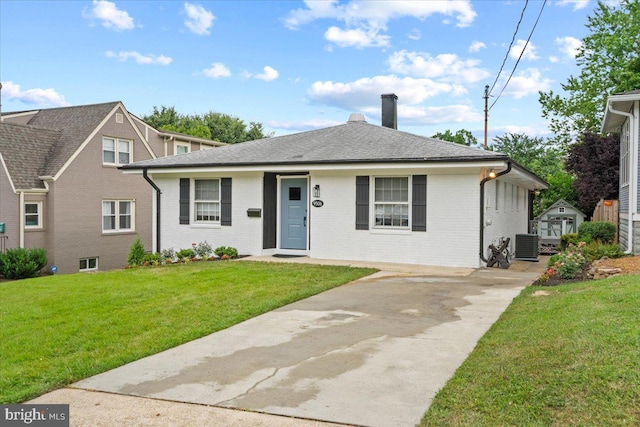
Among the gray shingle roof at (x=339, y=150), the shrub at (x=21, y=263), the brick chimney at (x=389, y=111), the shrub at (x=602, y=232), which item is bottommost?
the shrub at (x=21, y=263)

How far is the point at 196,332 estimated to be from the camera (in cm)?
632

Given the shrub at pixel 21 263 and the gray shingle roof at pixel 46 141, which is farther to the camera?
the gray shingle roof at pixel 46 141

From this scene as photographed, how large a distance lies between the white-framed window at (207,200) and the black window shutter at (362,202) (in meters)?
4.23

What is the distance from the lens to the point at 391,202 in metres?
13.1

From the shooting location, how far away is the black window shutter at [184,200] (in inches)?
603

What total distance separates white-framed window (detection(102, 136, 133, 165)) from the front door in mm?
11069

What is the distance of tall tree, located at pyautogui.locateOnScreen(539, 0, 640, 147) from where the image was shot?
26.0 meters

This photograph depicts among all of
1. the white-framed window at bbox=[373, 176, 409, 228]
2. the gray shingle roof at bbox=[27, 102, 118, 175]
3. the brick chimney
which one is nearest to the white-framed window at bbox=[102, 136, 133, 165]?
the gray shingle roof at bbox=[27, 102, 118, 175]

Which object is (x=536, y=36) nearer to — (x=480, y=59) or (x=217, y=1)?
(x=480, y=59)

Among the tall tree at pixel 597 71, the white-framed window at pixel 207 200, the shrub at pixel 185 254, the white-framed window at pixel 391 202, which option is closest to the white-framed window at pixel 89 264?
the white-framed window at pixel 207 200

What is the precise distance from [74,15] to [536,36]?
14816 millimetres

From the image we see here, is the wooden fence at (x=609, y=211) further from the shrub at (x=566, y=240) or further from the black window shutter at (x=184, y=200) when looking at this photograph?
the black window shutter at (x=184, y=200)

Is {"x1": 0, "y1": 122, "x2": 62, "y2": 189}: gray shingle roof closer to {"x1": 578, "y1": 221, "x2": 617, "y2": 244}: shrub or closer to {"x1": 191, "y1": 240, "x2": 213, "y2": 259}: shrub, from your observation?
{"x1": 191, "y1": 240, "x2": 213, "y2": 259}: shrub

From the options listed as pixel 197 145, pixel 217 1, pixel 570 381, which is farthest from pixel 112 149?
pixel 570 381
